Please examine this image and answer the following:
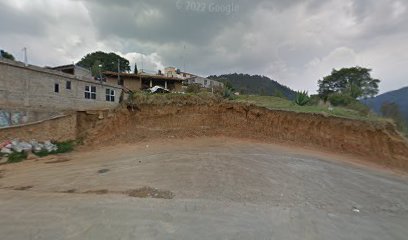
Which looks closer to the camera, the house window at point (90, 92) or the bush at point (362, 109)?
the house window at point (90, 92)

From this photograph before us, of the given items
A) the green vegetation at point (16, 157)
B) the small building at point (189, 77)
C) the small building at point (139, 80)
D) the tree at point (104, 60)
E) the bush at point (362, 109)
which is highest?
the tree at point (104, 60)

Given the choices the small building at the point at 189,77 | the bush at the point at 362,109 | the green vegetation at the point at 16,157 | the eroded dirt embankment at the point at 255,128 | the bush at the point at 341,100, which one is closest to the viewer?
the green vegetation at the point at 16,157

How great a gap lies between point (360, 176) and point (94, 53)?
2120 inches

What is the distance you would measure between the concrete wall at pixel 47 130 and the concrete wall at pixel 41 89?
111cm

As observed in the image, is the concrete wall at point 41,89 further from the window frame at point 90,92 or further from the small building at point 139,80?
the small building at point 139,80

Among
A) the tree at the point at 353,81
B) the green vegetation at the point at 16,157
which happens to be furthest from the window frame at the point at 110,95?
the tree at the point at 353,81

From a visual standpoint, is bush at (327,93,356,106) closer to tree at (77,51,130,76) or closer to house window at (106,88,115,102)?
house window at (106,88,115,102)

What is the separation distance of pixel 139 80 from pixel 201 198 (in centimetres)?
3079

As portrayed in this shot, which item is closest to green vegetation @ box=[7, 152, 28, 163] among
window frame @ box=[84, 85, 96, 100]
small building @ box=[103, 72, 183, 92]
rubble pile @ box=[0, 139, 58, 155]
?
rubble pile @ box=[0, 139, 58, 155]

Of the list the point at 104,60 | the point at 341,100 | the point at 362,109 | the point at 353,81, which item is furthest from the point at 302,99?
the point at 104,60

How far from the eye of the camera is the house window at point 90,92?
2119 cm

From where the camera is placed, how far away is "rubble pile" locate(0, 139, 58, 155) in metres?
14.9

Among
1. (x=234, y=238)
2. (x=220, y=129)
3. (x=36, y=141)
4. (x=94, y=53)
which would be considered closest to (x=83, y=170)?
(x=36, y=141)

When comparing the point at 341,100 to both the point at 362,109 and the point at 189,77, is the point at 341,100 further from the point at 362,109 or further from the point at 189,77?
the point at 189,77
